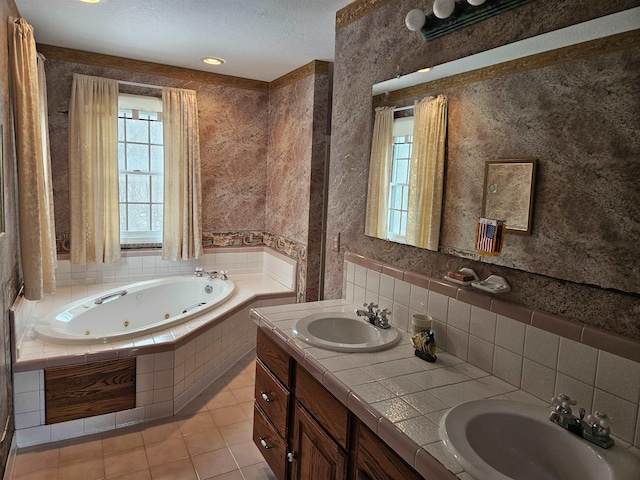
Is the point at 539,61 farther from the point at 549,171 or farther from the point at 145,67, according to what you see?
the point at 145,67

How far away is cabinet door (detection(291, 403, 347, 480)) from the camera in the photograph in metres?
1.59

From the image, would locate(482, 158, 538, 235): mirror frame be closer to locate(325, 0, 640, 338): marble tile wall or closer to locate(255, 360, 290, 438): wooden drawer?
locate(325, 0, 640, 338): marble tile wall

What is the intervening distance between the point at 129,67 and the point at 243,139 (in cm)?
116

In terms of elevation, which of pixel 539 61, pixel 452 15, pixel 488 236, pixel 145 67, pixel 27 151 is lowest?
pixel 488 236

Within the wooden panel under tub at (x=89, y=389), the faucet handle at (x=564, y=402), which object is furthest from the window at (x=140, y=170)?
the faucet handle at (x=564, y=402)

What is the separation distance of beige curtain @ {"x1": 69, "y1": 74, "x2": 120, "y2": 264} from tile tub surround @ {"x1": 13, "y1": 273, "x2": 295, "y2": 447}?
0.48m

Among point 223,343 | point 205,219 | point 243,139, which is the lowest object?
point 223,343

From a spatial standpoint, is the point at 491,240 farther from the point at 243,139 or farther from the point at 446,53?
the point at 243,139

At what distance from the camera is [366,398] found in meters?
1.41

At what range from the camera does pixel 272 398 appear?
2115 mm

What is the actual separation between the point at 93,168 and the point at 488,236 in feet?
10.9

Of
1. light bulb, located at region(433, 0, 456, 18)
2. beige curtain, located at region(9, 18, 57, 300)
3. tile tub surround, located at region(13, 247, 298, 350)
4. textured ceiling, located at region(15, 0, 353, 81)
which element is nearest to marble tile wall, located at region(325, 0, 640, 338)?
light bulb, located at region(433, 0, 456, 18)

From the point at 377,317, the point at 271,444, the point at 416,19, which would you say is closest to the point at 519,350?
the point at 377,317

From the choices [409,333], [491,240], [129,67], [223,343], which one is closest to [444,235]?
[491,240]
